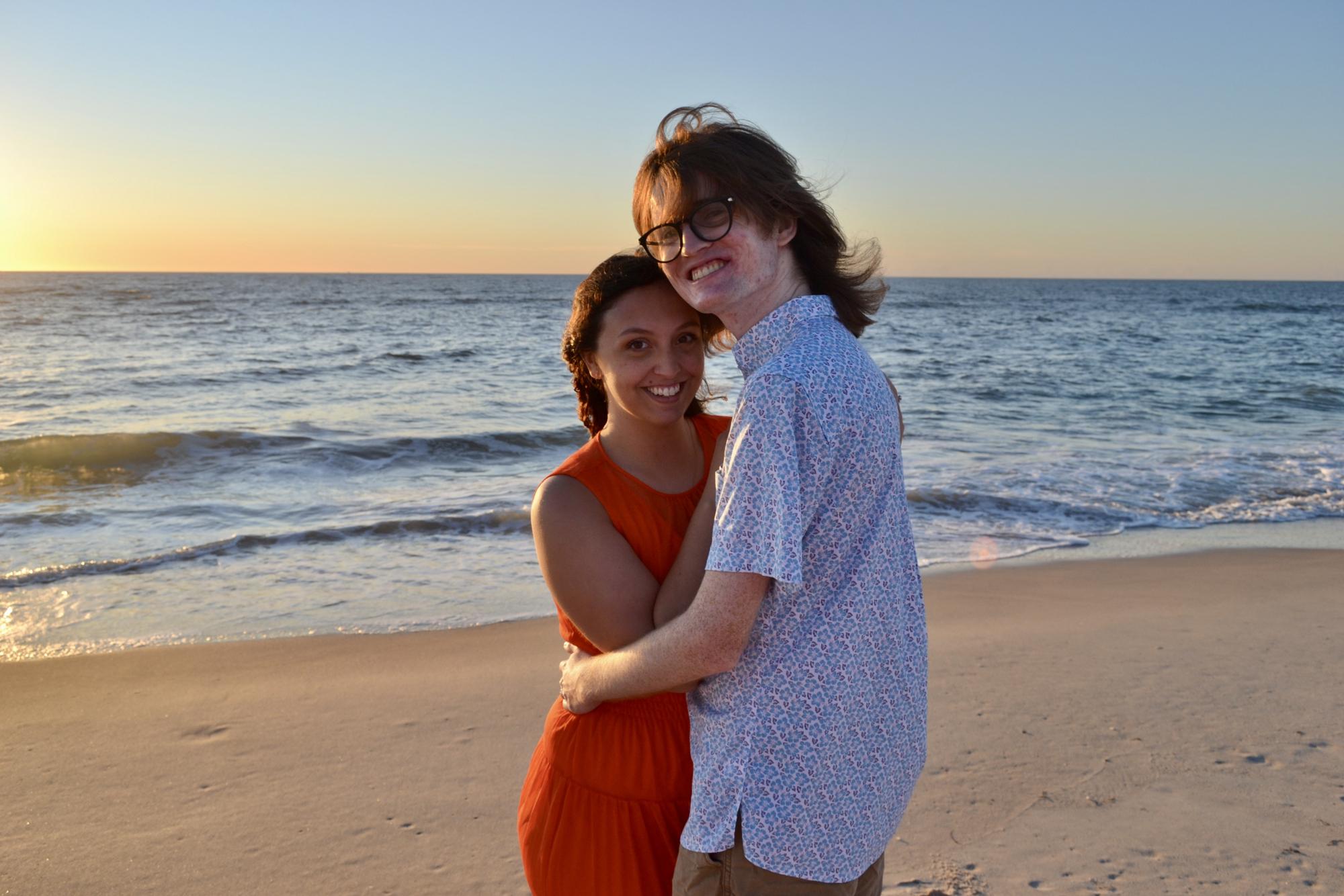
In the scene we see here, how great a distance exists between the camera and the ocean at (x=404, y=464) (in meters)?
6.67

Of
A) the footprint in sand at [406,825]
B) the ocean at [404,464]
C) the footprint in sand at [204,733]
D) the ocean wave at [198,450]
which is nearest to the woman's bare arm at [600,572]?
the footprint in sand at [406,825]

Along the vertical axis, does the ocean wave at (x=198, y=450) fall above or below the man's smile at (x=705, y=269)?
below

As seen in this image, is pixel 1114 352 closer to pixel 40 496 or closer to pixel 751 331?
pixel 40 496

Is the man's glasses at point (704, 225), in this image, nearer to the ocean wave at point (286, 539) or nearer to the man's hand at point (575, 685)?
the man's hand at point (575, 685)

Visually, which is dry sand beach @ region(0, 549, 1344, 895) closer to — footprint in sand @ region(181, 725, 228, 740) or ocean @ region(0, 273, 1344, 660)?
footprint in sand @ region(181, 725, 228, 740)

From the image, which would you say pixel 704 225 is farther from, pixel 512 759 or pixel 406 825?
pixel 512 759

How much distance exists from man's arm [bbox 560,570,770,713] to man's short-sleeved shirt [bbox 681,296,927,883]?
0.13 ft

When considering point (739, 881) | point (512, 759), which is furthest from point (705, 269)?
point (512, 759)

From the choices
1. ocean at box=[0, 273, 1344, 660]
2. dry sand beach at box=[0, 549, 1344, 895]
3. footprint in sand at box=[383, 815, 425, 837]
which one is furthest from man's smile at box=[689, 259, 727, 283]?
ocean at box=[0, 273, 1344, 660]

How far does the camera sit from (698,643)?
147cm

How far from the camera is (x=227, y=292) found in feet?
196

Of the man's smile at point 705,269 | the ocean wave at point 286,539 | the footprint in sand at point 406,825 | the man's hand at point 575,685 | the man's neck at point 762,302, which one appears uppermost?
the man's smile at point 705,269

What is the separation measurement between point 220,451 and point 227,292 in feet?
175

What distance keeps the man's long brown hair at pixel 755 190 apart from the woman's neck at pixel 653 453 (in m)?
0.46
